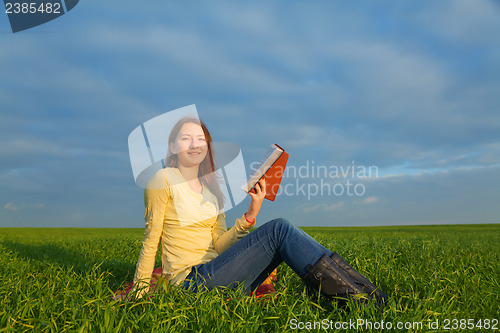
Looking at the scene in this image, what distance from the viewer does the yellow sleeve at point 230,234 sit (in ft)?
12.3

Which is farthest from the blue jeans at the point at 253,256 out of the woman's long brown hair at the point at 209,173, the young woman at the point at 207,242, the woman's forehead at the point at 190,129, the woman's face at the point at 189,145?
the woman's forehead at the point at 190,129

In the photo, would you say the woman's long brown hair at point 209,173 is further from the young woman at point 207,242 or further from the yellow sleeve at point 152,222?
the yellow sleeve at point 152,222

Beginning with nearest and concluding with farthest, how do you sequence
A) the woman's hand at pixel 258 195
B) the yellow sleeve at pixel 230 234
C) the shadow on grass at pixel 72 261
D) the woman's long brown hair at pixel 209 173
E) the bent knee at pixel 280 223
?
the bent knee at pixel 280 223 → the woman's hand at pixel 258 195 → the yellow sleeve at pixel 230 234 → the woman's long brown hair at pixel 209 173 → the shadow on grass at pixel 72 261

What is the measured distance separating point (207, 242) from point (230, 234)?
27cm

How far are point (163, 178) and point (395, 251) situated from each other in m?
5.06

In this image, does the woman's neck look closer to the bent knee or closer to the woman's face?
the woman's face

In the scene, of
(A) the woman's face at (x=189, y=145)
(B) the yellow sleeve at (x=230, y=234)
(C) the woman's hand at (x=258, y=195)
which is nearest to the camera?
(C) the woman's hand at (x=258, y=195)

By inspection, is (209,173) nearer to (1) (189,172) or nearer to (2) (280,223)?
(1) (189,172)

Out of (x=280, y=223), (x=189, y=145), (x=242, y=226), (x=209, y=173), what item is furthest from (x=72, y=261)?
(x=280, y=223)

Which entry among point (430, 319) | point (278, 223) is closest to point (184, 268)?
point (278, 223)

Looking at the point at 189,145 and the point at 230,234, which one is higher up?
the point at 189,145

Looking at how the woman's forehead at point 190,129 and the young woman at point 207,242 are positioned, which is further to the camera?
the woman's forehead at point 190,129

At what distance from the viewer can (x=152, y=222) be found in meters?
3.66

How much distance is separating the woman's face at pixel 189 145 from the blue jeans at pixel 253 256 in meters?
1.12
